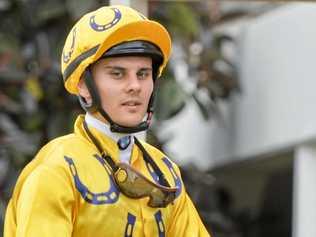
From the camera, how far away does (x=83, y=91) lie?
421cm

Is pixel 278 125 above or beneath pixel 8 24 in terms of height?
beneath

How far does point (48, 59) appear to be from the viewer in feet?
29.1

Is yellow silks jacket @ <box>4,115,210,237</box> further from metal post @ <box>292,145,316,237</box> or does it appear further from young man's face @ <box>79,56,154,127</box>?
metal post @ <box>292,145,316,237</box>

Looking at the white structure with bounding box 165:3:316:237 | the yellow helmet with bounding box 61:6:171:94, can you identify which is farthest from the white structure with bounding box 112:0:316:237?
the yellow helmet with bounding box 61:6:171:94

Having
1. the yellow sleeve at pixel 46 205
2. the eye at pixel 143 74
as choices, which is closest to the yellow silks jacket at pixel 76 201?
the yellow sleeve at pixel 46 205

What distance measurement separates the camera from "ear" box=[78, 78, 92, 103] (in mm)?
4195

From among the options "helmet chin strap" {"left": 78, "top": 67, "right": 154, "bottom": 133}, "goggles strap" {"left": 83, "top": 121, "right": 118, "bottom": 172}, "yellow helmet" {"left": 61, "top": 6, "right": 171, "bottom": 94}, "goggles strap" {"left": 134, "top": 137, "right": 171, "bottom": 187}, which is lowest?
"goggles strap" {"left": 134, "top": 137, "right": 171, "bottom": 187}

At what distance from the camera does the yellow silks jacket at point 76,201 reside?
4.03m

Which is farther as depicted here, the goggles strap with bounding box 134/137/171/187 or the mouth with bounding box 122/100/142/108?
the goggles strap with bounding box 134/137/171/187

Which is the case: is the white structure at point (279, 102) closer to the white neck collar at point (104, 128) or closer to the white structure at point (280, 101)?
the white structure at point (280, 101)

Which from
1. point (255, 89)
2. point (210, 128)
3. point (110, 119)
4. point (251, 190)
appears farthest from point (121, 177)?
point (251, 190)

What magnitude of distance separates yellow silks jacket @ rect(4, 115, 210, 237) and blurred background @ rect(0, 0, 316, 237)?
3.69m

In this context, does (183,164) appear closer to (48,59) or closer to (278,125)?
(278,125)

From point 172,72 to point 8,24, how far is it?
1.09 meters
